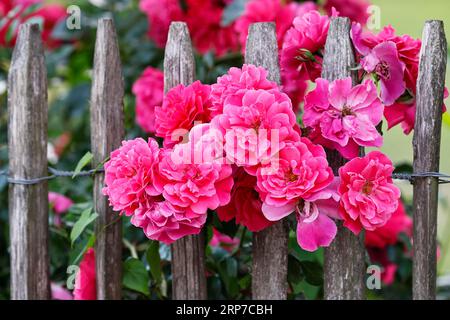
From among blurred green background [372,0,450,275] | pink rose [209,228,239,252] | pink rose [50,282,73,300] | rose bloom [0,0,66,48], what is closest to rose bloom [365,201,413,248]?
pink rose [209,228,239,252]

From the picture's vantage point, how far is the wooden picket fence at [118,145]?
4.51 feet

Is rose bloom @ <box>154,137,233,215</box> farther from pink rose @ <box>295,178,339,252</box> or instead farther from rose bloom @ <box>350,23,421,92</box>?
rose bloom @ <box>350,23,421,92</box>

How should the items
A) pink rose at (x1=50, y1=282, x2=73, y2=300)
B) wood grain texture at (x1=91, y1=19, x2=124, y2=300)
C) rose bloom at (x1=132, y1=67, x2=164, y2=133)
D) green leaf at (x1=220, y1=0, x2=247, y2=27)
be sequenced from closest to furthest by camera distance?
wood grain texture at (x1=91, y1=19, x2=124, y2=300) < pink rose at (x1=50, y1=282, x2=73, y2=300) < rose bloom at (x1=132, y1=67, x2=164, y2=133) < green leaf at (x1=220, y1=0, x2=247, y2=27)

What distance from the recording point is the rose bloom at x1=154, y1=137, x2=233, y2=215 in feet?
3.95

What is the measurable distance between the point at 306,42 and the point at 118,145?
1.51ft

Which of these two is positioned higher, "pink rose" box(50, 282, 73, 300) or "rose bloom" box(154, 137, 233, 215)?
"rose bloom" box(154, 137, 233, 215)

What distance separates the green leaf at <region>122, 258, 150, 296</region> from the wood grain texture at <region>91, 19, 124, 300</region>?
30 mm

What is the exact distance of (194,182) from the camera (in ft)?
3.98

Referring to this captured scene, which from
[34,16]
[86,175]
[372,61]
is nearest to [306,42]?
[372,61]

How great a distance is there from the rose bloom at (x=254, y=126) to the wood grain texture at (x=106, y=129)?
386mm

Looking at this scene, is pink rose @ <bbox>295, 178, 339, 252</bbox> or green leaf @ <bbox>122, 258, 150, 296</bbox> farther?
green leaf @ <bbox>122, 258, 150, 296</bbox>

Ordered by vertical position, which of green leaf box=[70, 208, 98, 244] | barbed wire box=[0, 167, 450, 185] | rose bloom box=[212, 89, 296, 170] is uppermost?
rose bloom box=[212, 89, 296, 170]
